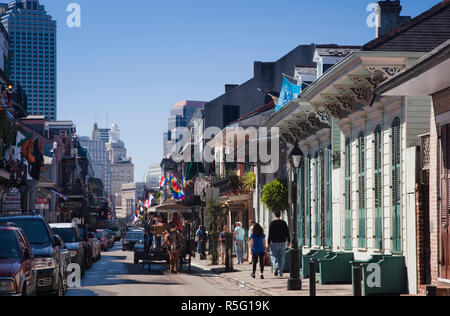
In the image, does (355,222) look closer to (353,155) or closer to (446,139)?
(353,155)

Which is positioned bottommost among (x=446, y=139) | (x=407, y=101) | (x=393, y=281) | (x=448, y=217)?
(x=393, y=281)

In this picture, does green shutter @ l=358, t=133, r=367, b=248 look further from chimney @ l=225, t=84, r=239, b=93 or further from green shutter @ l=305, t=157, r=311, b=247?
chimney @ l=225, t=84, r=239, b=93

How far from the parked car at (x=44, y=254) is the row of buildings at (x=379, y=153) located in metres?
5.74

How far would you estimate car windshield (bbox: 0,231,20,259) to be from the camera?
14.7 meters

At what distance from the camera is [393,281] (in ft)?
62.7

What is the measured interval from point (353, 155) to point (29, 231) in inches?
381

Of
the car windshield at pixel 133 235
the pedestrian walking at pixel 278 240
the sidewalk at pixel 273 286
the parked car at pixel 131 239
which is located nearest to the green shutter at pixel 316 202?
the sidewalk at pixel 273 286

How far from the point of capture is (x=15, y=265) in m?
13.9

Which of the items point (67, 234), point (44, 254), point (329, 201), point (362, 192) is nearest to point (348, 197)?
point (362, 192)

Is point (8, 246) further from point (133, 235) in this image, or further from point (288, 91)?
point (133, 235)

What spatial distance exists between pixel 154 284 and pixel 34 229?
17.1ft

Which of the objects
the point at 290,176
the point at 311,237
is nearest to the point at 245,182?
the point at 290,176

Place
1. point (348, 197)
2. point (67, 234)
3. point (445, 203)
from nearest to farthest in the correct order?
point (445, 203) → point (348, 197) → point (67, 234)

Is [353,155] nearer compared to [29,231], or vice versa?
[29,231]
